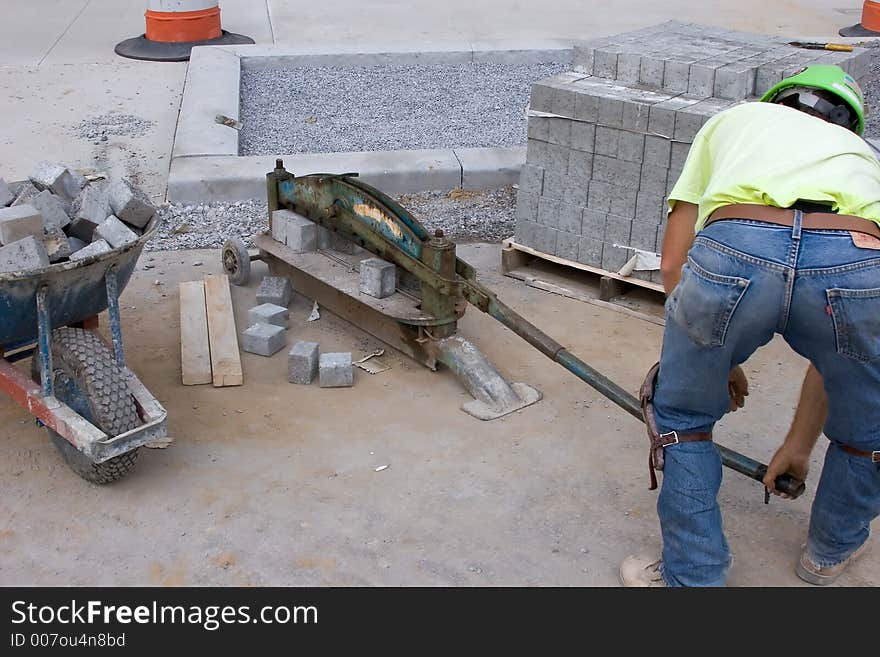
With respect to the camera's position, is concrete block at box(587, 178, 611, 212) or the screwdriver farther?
the screwdriver

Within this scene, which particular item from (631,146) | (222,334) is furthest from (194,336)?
(631,146)

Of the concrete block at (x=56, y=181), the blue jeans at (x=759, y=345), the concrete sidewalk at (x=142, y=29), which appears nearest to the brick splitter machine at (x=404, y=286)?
the blue jeans at (x=759, y=345)

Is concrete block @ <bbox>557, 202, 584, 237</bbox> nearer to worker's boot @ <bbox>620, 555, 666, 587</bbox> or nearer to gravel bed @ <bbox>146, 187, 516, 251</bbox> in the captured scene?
gravel bed @ <bbox>146, 187, 516, 251</bbox>

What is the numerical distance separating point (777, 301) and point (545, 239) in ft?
9.77

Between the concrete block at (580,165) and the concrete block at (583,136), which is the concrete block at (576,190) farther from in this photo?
the concrete block at (583,136)

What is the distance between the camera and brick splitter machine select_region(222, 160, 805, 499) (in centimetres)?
455

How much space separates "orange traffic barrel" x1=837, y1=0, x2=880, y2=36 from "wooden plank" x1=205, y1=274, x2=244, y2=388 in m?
9.18

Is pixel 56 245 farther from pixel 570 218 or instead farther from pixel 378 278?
pixel 570 218

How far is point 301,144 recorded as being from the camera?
808cm

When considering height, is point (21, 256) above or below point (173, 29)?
below

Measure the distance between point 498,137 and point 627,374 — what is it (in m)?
4.02

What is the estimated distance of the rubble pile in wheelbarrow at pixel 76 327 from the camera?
368 centimetres

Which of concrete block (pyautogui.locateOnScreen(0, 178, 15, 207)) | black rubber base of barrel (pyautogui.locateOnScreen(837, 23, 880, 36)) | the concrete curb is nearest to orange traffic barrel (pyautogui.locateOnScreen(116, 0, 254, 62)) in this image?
the concrete curb

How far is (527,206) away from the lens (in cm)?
573
